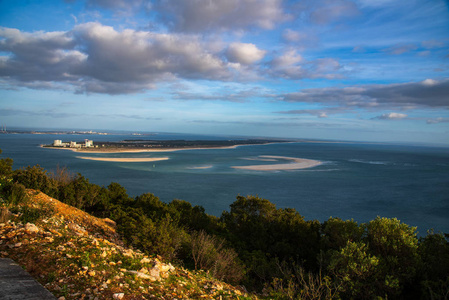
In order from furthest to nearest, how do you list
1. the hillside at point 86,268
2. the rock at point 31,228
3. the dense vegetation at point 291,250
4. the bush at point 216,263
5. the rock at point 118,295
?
the dense vegetation at point 291,250, the bush at point 216,263, the rock at point 31,228, the hillside at point 86,268, the rock at point 118,295

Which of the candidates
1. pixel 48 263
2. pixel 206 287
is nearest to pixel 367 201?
pixel 206 287

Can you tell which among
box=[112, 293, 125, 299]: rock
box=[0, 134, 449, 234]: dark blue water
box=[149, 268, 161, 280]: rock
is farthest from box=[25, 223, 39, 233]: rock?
box=[0, 134, 449, 234]: dark blue water

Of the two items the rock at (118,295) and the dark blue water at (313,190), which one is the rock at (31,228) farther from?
the dark blue water at (313,190)

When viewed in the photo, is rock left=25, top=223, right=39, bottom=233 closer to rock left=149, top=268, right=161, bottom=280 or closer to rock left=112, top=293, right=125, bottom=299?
rock left=149, top=268, right=161, bottom=280

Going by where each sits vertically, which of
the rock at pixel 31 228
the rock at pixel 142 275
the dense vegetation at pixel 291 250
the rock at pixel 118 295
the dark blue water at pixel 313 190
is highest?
the rock at pixel 31 228

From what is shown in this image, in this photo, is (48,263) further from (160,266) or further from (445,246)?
(445,246)

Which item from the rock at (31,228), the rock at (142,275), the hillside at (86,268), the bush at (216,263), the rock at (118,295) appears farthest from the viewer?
the bush at (216,263)

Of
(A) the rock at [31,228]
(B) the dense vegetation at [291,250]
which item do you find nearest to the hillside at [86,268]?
(A) the rock at [31,228]
